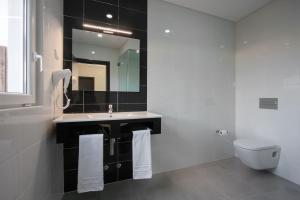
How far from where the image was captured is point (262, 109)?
8.26 ft

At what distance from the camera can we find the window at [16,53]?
865 mm

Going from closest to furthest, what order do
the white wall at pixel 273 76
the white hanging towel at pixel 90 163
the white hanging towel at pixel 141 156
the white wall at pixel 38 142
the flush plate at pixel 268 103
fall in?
the white wall at pixel 38 142 < the white hanging towel at pixel 90 163 < the white hanging towel at pixel 141 156 < the white wall at pixel 273 76 < the flush plate at pixel 268 103

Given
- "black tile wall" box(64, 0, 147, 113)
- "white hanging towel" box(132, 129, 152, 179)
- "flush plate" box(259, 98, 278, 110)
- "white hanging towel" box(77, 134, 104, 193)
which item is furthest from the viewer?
"flush plate" box(259, 98, 278, 110)

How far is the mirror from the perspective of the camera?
1959mm

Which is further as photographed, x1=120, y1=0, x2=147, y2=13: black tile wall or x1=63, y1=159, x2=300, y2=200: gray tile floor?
x1=120, y1=0, x2=147, y2=13: black tile wall

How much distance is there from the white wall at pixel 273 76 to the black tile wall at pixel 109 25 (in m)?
1.79

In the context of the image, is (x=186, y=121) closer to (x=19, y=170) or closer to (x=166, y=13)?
(x=166, y=13)

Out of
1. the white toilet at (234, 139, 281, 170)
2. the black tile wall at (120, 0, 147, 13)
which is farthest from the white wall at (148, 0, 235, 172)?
the white toilet at (234, 139, 281, 170)

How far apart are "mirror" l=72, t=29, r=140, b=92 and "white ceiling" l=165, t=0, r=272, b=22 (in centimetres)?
104

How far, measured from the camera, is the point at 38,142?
1.17 metres

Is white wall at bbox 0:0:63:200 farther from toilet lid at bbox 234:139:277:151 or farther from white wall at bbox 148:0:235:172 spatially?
toilet lid at bbox 234:139:277:151

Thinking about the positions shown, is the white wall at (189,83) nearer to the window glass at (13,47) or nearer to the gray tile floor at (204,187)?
the gray tile floor at (204,187)

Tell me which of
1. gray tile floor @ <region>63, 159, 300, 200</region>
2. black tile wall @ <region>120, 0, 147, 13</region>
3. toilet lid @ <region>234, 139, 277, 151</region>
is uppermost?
black tile wall @ <region>120, 0, 147, 13</region>

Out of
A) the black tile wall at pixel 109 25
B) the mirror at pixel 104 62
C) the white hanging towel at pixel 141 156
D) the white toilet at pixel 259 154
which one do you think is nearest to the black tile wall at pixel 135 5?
the black tile wall at pixel 109 25
